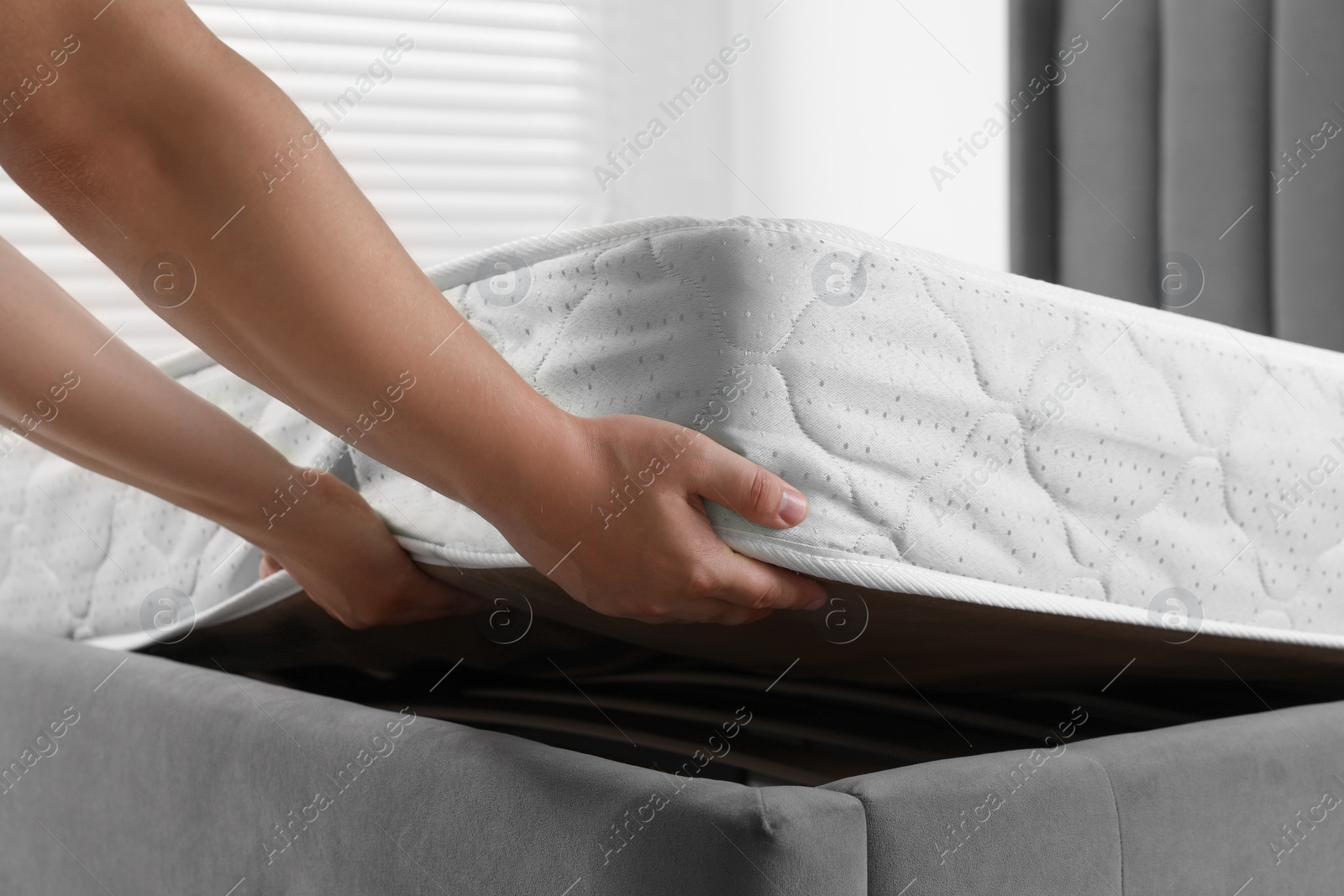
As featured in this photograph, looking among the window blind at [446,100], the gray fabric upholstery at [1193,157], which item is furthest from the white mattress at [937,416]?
the window blind at [446,100]

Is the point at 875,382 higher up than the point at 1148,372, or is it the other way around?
the point at 875,382

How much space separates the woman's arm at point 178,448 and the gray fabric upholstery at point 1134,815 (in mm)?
256

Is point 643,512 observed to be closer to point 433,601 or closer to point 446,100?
point 433,601

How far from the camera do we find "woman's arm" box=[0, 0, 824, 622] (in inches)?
13.1

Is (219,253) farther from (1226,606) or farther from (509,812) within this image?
(1226,606)

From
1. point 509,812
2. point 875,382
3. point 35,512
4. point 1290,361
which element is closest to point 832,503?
point 875,382

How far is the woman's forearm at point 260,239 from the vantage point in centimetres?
33

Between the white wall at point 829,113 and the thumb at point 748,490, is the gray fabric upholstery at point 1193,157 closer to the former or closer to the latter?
the white wall at point 829,113

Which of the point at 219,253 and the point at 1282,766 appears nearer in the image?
the point at 219,253

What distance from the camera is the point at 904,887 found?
34 cm

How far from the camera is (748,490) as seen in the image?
385mm

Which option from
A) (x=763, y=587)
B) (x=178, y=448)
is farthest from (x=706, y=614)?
(x=178, y=448)

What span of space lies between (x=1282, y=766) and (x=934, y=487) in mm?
223

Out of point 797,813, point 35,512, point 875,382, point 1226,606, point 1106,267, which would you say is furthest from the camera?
point 1106,267
